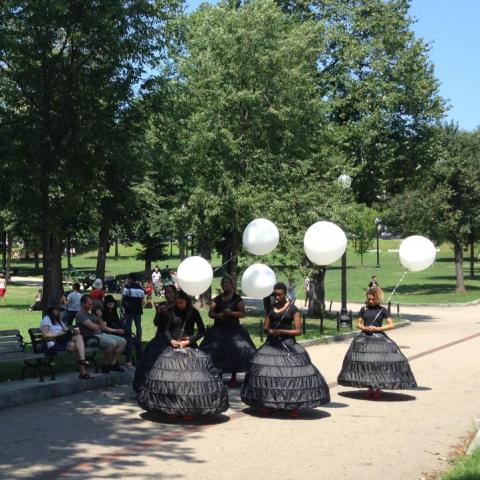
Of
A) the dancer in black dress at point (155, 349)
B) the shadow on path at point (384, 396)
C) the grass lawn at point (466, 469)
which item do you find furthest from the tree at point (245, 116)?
the grass lawn at point (466, 469)

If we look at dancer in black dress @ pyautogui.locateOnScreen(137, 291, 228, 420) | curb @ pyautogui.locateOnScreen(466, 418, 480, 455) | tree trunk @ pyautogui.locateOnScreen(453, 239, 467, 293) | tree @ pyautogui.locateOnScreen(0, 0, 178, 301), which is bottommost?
curb @ pyautogui.locateOnScreen(466, 418, 480, 455)

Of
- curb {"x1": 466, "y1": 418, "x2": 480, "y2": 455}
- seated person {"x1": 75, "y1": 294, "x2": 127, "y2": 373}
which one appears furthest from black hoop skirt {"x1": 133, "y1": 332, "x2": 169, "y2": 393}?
curb {"x1": 466, "y1": 418, "x2": 480, "y2": 455}

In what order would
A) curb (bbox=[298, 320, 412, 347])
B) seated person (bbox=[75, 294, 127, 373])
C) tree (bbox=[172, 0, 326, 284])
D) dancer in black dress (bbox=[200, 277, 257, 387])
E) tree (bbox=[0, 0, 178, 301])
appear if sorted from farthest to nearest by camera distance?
1. tree (bbox=[172, 0, 326, 284])
2. curb (bbox=[298, 320, 412, 347])
3. tree (bbox=[0, 0, 178, 301])
4. seated person (bbox=[75, 294, 127, 373])
5. dancer in black dress (bbox=[200, 277, 257, 387])

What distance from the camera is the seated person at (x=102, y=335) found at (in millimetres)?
13750

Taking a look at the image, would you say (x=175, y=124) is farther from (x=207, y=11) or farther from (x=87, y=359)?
(x=207, y=11)

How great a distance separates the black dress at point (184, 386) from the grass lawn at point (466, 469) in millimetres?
3281

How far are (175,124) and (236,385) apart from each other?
7.34m

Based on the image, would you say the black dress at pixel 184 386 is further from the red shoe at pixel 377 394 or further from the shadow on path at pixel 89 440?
the red shoe at pixel 377 394

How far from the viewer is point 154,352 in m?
11.4

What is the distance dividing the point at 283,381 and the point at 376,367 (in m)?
2.10

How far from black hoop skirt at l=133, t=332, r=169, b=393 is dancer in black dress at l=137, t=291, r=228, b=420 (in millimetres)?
1115

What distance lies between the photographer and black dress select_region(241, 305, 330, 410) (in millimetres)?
10039

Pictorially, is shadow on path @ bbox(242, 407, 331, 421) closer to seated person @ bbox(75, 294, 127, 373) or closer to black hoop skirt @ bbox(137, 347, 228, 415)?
black hoop skirt @ bbox(137, 347, 228, 415)

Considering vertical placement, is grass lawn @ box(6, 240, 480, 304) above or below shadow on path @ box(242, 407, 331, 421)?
above
